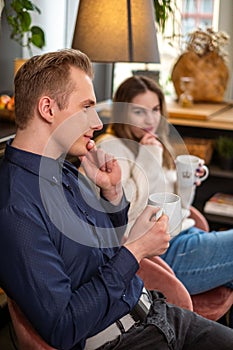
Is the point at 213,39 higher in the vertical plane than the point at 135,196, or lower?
higher

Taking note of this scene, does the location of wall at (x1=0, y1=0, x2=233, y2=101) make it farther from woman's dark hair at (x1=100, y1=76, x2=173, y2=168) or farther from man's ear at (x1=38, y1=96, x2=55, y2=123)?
man's ear at (x1=38, y1=96, x2=55, y2=123)

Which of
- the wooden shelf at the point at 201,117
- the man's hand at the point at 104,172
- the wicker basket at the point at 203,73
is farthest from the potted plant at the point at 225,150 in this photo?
the man's hand at the point at 104,172

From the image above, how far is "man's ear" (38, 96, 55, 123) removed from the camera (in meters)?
1.26

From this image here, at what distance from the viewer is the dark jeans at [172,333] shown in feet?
4.51

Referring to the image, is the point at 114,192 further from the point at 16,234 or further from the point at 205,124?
the point at 205,124

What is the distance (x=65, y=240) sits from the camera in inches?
49.7

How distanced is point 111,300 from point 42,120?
447 mm

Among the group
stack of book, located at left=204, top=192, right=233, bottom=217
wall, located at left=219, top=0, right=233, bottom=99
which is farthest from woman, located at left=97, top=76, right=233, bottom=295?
wall, located at left=219, top=0, right=233, bottom=99

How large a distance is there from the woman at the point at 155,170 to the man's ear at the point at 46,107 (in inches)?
20.9

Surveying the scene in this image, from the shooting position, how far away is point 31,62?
129cm

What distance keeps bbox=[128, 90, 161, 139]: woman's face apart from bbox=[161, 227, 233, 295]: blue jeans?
472mm

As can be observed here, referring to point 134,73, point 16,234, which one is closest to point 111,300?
point 16,234

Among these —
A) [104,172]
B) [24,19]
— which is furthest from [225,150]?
[104,172]

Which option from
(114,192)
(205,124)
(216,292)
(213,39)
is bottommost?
(216,292)
